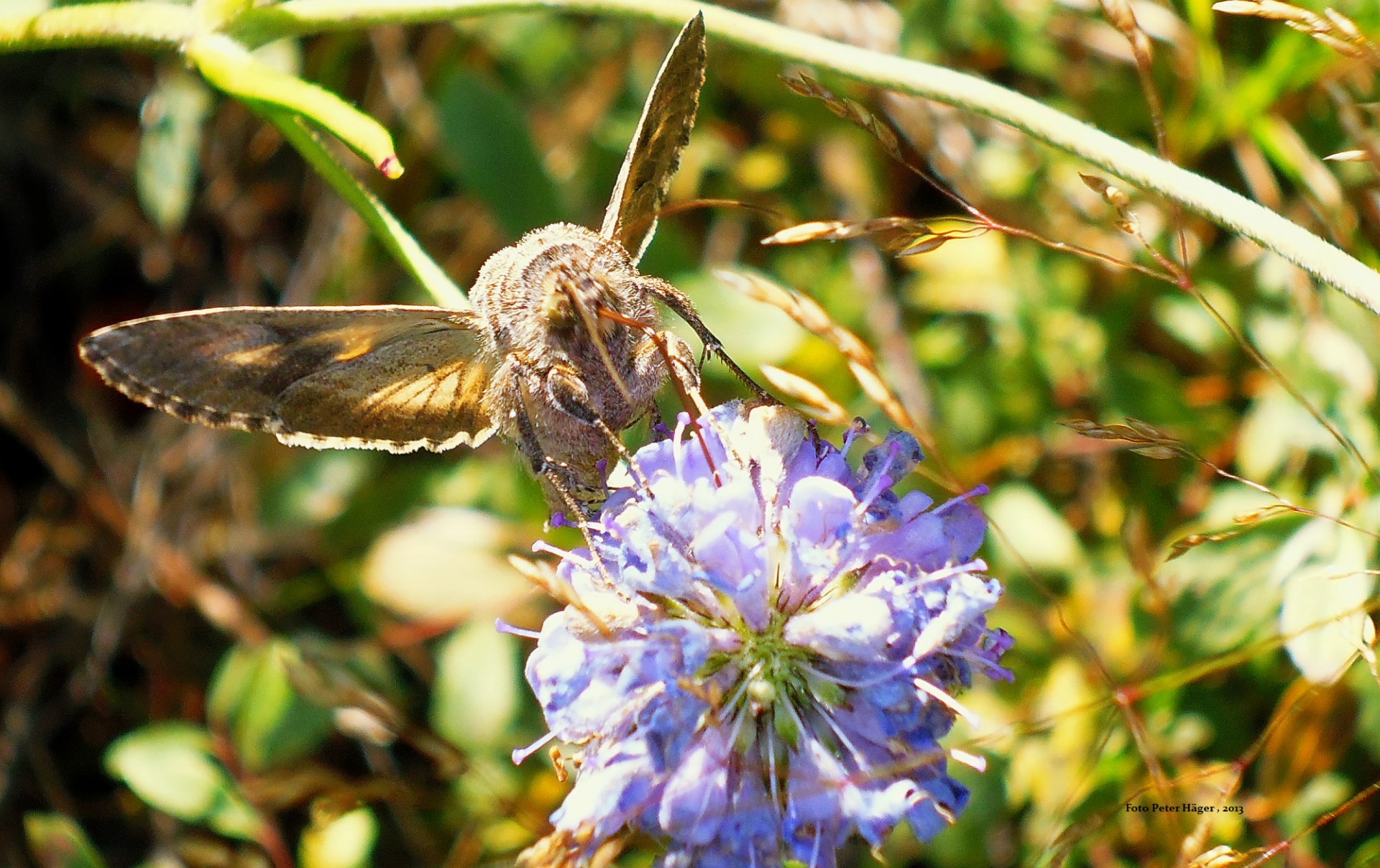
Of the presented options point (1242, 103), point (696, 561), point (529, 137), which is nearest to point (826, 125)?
point (529, 137)

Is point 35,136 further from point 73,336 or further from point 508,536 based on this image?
point 508,536

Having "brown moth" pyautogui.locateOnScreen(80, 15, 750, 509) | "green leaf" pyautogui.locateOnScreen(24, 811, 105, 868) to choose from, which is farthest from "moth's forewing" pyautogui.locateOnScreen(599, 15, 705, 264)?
"green leaf" pyautogui.locateOnScreen(24, 811, 105, 868)

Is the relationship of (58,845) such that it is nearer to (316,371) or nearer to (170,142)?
(316,371)

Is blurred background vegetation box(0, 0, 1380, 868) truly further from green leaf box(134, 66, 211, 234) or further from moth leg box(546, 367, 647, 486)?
moth leg box(546, 367, 647, 486)

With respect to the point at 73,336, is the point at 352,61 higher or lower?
higher

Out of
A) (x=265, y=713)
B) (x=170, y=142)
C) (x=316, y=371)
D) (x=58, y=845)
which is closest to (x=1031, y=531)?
(x=316, y=371)

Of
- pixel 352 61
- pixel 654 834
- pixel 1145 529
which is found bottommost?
pixel 1145 529

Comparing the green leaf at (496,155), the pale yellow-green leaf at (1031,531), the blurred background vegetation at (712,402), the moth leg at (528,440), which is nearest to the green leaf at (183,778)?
the blurred background vegetation at (712,402)
